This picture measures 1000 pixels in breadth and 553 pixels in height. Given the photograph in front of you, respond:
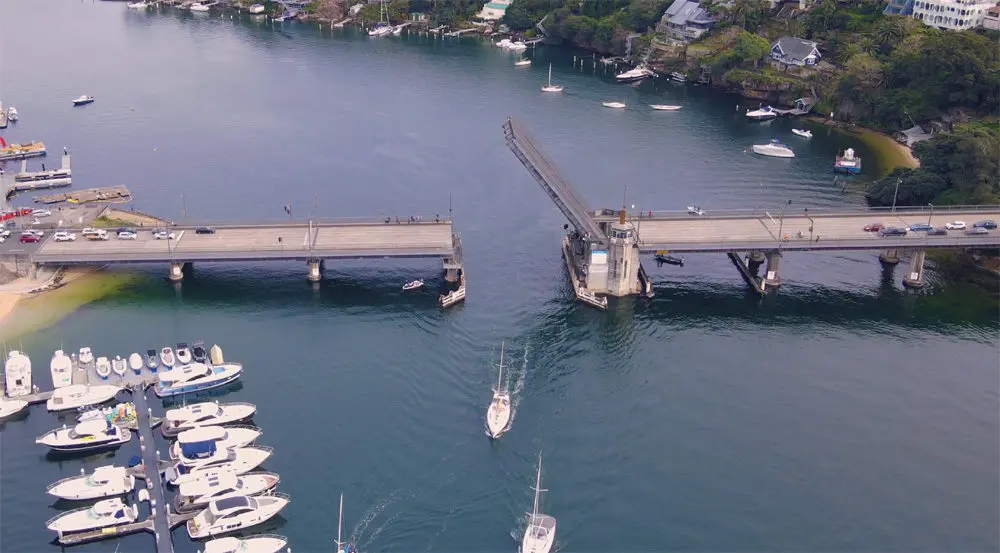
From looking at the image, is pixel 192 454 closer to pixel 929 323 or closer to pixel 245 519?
pixel 245 519

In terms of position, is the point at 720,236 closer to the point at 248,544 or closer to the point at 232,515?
the point at 232,515

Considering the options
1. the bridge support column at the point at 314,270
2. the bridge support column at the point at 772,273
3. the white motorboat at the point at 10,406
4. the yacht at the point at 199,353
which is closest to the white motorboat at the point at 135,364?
the yacht at the point at 199,353

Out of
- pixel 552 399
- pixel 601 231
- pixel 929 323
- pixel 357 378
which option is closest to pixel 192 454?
pixel 357 378

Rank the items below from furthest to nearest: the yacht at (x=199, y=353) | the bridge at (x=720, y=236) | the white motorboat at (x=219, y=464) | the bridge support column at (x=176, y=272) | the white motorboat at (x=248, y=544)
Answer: the bridge support column at (x=176, y=272) < the bridge at (x=720, y=236) < the yacht at (x=199, y=353) < the white motorboat at (x=219, y=464) < the white motorboat at (x=248, y=544)

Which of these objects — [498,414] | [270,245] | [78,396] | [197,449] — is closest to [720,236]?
[498,414]

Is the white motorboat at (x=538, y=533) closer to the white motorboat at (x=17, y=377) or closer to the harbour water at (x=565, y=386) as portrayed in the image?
the harbour water at (x=565, y=386)
